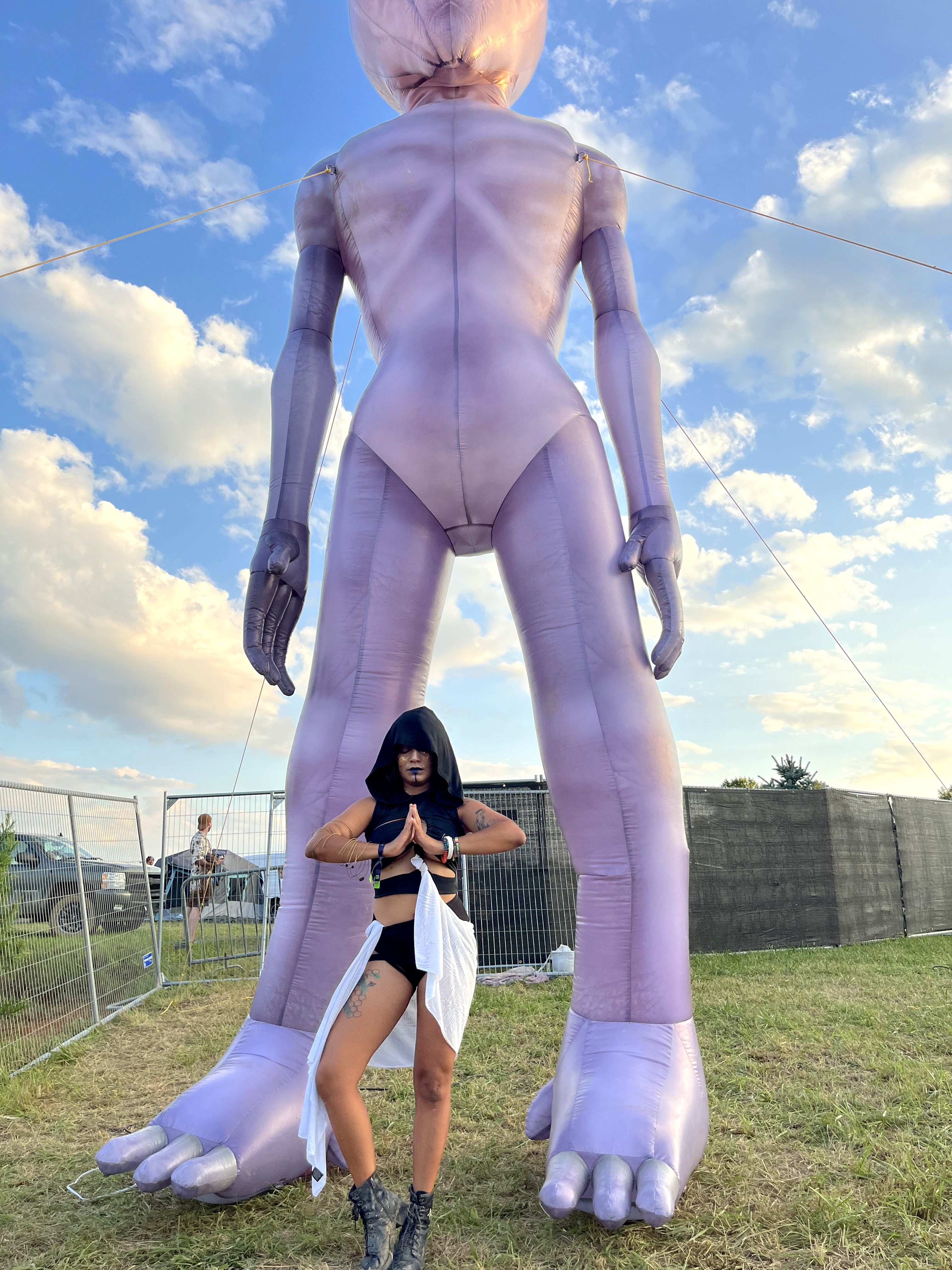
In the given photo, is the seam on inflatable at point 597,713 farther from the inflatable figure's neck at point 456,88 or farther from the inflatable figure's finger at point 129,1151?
the inflatable figure's neck at point 456,88

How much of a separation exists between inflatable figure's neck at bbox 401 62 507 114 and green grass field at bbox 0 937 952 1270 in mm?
3847

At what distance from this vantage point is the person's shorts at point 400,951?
7.47ft

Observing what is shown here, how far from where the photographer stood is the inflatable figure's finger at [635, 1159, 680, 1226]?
2098mm

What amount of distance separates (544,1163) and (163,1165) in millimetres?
1225

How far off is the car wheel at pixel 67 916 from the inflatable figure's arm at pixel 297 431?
3.08 m

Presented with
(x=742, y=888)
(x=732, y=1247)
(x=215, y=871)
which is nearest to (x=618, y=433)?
(x=732, y=1247)

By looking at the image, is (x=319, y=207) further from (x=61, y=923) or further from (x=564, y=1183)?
(x=61, y=923)

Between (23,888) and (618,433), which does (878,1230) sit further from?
(23,888)

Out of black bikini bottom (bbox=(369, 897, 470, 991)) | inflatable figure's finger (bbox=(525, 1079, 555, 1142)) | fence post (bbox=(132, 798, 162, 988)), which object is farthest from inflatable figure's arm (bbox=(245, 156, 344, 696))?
fence post (bbox=(132, 798, 162, 988))

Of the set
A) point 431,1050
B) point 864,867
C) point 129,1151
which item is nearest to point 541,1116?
point 431,1050

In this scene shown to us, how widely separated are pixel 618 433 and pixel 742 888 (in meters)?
6.48

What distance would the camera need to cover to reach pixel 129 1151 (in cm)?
246

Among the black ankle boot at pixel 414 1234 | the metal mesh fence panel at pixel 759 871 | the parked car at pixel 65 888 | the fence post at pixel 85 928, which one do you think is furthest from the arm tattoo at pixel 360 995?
the metal mesh fence panel at pixel 759 871

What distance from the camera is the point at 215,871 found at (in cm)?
891
